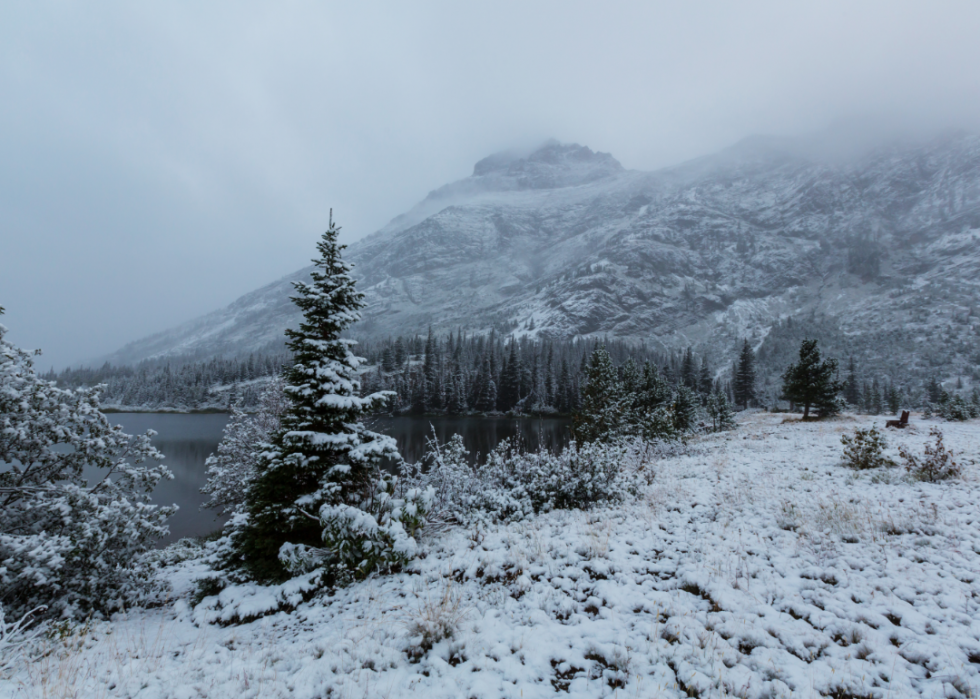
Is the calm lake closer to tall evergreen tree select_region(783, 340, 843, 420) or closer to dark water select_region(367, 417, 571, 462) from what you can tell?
dark water select_region(367, 417, 571, 462)

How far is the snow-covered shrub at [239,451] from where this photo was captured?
20.0 meters

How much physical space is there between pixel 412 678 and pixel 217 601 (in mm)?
5243

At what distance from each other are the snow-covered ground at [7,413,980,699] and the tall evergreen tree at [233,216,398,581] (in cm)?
157

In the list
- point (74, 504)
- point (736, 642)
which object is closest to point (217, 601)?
point (74, 504)

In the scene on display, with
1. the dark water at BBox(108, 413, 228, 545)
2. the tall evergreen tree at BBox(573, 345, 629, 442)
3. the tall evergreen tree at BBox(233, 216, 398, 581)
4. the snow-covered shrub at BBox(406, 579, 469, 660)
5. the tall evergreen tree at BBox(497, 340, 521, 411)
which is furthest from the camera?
the tall evergreen tree at BBox(497, 340, 521, 411)

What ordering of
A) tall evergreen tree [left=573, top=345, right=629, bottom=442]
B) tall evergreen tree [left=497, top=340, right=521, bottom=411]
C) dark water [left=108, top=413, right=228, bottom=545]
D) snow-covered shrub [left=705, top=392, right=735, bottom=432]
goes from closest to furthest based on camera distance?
dark water [left=108, top=413, right=228, bottom=545] → tall evergreen tree [left=573, top=345, right=629, bottom=442] → snow-covered shrub [left=705, top=392, right=735, bottom=432] → tall evergreen tree [left=497, top=340, right=521, bottom=411]

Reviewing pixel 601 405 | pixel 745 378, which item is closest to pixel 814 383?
pixel 601 405

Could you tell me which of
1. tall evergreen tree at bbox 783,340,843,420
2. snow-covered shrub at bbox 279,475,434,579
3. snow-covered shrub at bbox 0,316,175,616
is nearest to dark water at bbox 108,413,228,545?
snow-covered shrub at bbox 0,316,175,616

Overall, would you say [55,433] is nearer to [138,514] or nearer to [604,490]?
[138,514]

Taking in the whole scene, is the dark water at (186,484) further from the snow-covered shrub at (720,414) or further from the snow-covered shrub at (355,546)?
the snow-covered shrub at (720,414)

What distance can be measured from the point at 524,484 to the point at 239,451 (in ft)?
A: 57.6

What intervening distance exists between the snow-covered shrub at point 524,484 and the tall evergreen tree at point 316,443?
2.51 metres

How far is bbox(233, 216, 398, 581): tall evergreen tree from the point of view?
8445mm

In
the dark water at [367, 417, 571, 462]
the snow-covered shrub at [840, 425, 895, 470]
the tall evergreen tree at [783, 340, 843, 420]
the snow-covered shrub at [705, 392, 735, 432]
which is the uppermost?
the tall evergreen tree at [783, 340, 843, 420]
